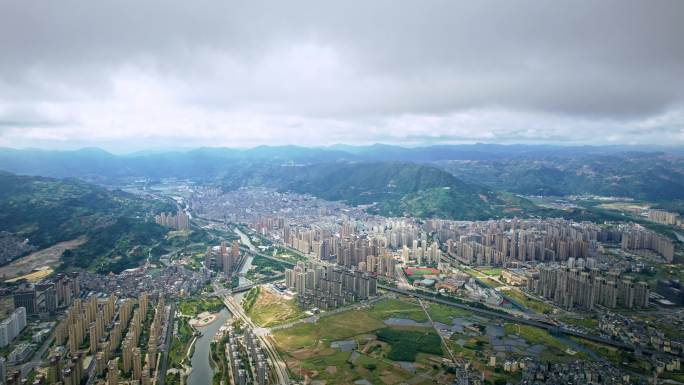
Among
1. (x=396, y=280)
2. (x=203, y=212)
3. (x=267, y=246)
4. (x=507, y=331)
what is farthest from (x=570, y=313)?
(x=203, y=212)

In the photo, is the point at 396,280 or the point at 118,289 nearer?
the point at 118,289

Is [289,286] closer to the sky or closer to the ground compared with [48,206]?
closer to the ground

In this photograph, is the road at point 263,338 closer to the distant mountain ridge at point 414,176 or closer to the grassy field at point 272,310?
the grassy field at point 272,310

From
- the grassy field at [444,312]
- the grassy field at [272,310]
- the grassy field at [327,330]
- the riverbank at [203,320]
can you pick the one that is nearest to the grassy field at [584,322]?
the grassy field at [444,312]

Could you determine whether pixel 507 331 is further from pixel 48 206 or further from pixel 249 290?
pixel 48 206

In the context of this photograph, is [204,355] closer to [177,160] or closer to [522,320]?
[522,320]

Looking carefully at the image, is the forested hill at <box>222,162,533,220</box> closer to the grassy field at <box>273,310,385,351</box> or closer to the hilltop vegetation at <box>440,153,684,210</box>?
the hilltop vegetation at <box>440,153,684,210</box>
